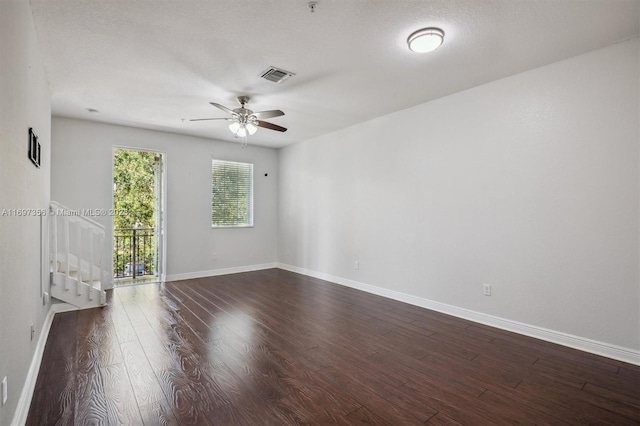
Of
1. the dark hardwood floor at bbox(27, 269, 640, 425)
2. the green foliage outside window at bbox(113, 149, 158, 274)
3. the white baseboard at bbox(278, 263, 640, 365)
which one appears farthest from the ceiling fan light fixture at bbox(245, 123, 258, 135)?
the green foliage outside window at bbox(113, 149, 158, 274)

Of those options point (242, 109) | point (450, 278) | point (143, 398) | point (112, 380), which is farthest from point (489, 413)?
point (242, 109)

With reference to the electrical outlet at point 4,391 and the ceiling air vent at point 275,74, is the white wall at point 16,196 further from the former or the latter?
the ceiling air vent at point 275,74

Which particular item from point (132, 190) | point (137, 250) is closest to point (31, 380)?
point (137, 250)

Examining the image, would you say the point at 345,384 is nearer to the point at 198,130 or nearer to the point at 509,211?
the point at 509,211

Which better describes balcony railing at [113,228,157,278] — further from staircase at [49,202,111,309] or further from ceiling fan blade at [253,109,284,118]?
ceiling fan blade at [253,109,284,118]

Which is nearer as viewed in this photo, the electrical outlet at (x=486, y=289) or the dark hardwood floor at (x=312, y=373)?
the dark hardwood floor at (x=312, y=373)

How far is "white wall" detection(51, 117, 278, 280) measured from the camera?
190 inches

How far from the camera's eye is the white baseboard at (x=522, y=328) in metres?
2.65

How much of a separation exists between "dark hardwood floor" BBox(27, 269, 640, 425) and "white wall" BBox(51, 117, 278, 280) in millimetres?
1996

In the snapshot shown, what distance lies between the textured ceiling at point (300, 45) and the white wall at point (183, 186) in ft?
3.20

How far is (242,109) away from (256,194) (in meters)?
3.11

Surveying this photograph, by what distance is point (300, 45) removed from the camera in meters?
2.68

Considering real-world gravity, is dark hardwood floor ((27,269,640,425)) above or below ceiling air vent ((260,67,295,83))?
below

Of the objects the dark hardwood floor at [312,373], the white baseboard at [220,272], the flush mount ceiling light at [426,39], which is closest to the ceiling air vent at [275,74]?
the flush mount ceiling light at [426,39]
